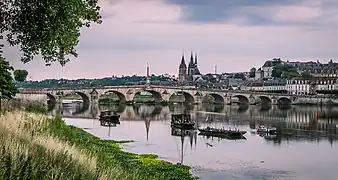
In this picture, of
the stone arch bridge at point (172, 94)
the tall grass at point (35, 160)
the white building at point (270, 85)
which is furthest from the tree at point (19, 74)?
the white building at point (270, 85)

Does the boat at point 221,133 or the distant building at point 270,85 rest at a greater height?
the distant building at point 270,85

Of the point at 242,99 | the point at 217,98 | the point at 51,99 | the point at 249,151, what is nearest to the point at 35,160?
the point at 249,151

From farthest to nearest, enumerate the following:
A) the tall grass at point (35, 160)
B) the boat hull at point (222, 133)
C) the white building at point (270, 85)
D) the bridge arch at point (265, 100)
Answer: the white building at point (270, 85) < the bridge arch at point (265, 100) < the boat hull at point (222, 133) < the tall grass at point (35, 160)

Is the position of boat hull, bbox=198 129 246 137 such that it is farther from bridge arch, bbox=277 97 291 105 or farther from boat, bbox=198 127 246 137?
bridge arch, bbox=277 97 291 105

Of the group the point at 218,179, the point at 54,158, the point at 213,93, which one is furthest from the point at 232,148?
the point at 213,93

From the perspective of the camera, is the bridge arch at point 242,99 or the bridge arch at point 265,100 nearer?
the bridge arch at point 265,100

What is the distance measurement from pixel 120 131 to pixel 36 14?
4116 centimetres

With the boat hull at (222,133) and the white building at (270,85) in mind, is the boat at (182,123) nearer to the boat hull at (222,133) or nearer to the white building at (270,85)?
the boat hull at (222,133)

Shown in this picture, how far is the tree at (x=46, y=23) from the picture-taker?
1321cm

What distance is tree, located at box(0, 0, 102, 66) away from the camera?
43.3 ft

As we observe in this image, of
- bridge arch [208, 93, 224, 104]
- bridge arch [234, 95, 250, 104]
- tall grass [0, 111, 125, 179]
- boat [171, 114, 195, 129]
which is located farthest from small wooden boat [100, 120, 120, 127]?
bridge arch [234, 95, 250, 104]

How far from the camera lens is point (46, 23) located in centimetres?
1359

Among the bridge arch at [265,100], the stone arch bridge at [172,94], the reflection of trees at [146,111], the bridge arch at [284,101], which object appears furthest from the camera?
the bridge arch at [265,100]

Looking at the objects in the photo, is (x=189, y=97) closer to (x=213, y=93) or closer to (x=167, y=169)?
(x=213, y=93)
